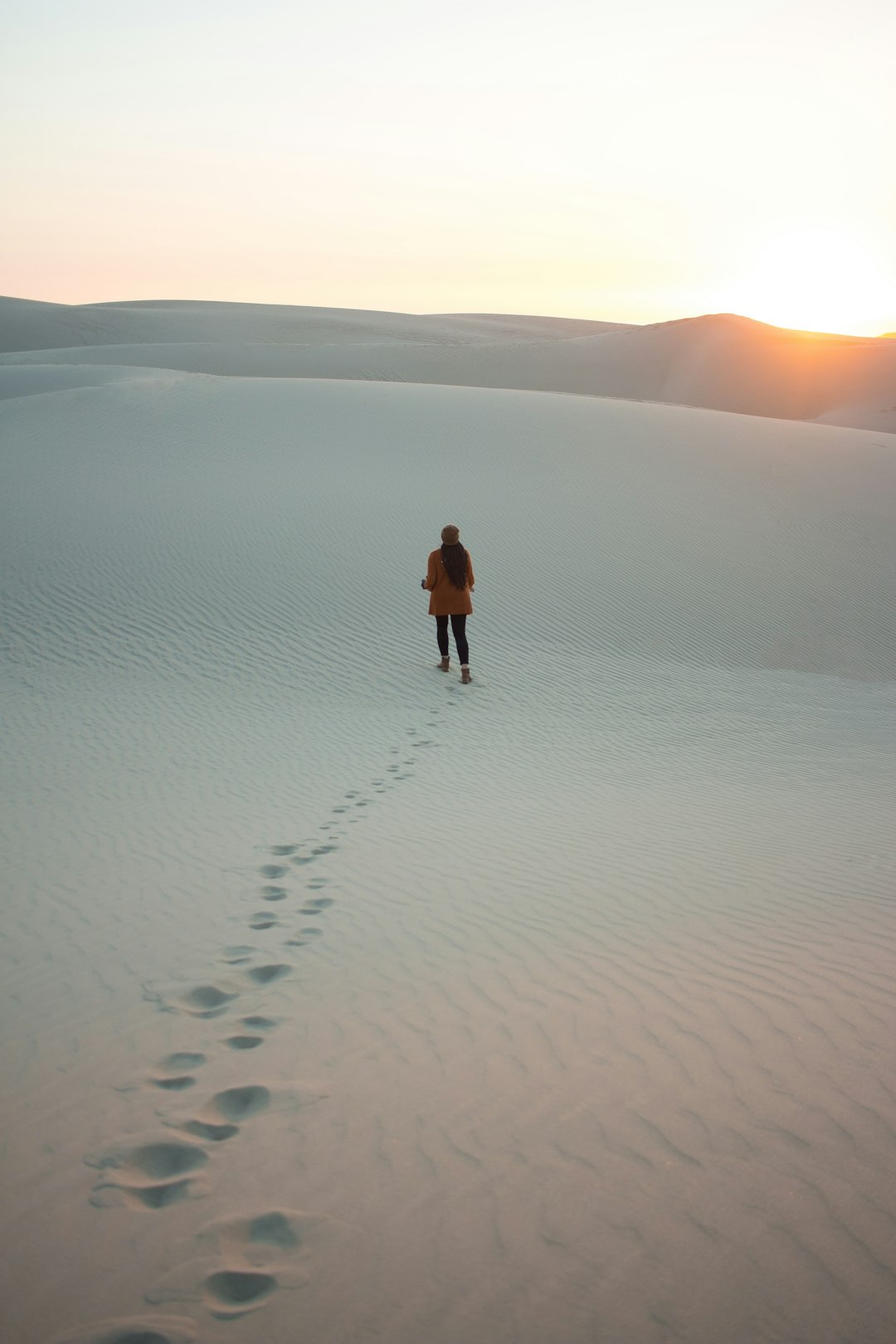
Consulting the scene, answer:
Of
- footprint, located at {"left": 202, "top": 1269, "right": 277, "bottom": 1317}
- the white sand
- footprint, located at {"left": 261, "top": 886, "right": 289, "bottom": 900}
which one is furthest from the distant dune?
footprint, located at {"left": 202, "top": 1269, "right": 277, "bottom": 1317}

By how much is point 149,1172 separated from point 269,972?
1202 millimetres

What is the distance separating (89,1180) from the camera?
246cm

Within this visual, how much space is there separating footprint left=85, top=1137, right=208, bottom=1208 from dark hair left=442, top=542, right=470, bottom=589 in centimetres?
748

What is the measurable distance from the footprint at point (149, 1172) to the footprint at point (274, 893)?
1902mm

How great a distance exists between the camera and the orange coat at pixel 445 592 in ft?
31.9

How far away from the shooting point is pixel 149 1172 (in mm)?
2488

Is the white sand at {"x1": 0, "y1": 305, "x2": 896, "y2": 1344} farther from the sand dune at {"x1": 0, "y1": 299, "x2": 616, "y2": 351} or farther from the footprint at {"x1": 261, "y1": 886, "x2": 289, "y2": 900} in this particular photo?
the sand dune at {"x1": 0, "y1": 299, "x2": 616, "y2": 351}

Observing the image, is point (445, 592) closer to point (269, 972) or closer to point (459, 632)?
point (459, 632)

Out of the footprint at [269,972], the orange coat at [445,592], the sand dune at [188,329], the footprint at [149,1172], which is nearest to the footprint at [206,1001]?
the footprint at [269,972]

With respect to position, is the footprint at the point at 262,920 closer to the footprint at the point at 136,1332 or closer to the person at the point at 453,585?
the footprint at the point at 136,1332

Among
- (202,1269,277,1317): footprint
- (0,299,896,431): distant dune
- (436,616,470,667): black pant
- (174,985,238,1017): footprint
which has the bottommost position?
(202,1269,277,1317): footprint

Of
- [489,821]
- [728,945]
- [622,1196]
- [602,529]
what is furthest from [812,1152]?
[602,529]

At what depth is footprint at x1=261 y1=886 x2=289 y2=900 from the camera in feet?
14.8

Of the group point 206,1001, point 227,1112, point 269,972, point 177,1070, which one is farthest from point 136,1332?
point 269,972
